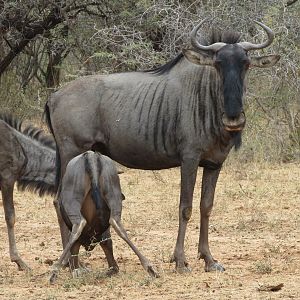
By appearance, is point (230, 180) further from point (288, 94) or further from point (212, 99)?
point (212, 99)

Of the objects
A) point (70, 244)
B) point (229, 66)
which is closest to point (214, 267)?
point (70, 244)

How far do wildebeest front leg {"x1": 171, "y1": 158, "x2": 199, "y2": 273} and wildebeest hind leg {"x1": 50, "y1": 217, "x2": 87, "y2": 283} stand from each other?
928 millimetres

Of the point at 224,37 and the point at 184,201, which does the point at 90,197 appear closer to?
the point at 184,201

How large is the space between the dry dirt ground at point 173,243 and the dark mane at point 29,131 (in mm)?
996

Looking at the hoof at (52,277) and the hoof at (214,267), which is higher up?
the hoof at (214,267)

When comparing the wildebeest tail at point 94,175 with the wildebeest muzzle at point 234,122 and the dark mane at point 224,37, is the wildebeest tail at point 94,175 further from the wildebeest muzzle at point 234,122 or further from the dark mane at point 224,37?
the dark mane at point 224,37

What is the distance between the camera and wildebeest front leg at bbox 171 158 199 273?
757 centimetres

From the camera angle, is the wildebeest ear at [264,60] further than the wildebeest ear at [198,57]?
Yes

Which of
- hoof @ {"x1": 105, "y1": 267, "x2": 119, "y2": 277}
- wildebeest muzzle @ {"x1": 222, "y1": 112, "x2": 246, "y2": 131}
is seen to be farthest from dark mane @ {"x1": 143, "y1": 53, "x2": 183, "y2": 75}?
hoof @ {"x1": 105, "y1": 267, "x2": 119, "y2": 277}

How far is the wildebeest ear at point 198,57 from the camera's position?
7.53 meters

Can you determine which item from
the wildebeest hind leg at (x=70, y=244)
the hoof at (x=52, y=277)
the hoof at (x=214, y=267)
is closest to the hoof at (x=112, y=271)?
the wildebeest hind leg at (x=70, y=244)

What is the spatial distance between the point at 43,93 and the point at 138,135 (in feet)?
29.2

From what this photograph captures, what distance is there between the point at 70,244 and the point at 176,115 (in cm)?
153

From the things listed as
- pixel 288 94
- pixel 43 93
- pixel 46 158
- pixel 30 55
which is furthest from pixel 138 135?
pixel 30 55
